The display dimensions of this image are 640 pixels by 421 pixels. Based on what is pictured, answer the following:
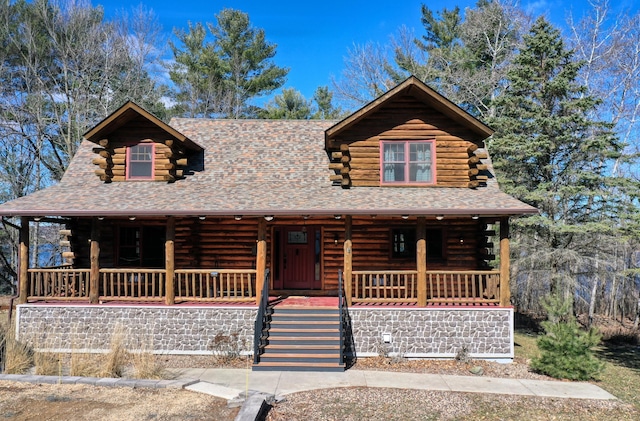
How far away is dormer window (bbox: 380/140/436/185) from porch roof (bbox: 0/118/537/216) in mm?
479

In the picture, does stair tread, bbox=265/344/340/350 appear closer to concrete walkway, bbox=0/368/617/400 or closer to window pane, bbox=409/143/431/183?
concrete walkway, bbox=0/368/617/400

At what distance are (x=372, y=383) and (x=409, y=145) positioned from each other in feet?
24.6

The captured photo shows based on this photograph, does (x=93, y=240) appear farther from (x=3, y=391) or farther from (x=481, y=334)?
(x=481, y=334)

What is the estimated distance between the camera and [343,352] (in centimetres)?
1098

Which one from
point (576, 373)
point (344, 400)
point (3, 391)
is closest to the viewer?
point (3, 391)

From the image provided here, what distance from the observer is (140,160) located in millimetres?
14492

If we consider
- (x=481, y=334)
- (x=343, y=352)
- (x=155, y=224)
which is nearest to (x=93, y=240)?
(x=155, y=224)

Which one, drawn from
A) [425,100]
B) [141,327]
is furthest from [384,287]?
[141,327]

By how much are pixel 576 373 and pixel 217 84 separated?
93.2 ft

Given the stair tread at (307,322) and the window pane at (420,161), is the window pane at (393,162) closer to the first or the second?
the window pane at (420,161)

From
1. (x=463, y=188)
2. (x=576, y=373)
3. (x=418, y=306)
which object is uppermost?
(x=463, y=188)

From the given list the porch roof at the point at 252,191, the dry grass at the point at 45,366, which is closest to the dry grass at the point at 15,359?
the dry grass at the point at 45,366

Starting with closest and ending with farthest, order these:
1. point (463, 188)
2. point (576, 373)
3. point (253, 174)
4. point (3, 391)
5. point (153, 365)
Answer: point (3, 391) < point (153, 365) < point (576, 373) < point (463, 188) < point (253, 174)

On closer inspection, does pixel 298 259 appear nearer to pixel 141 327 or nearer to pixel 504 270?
pixel 141 327
